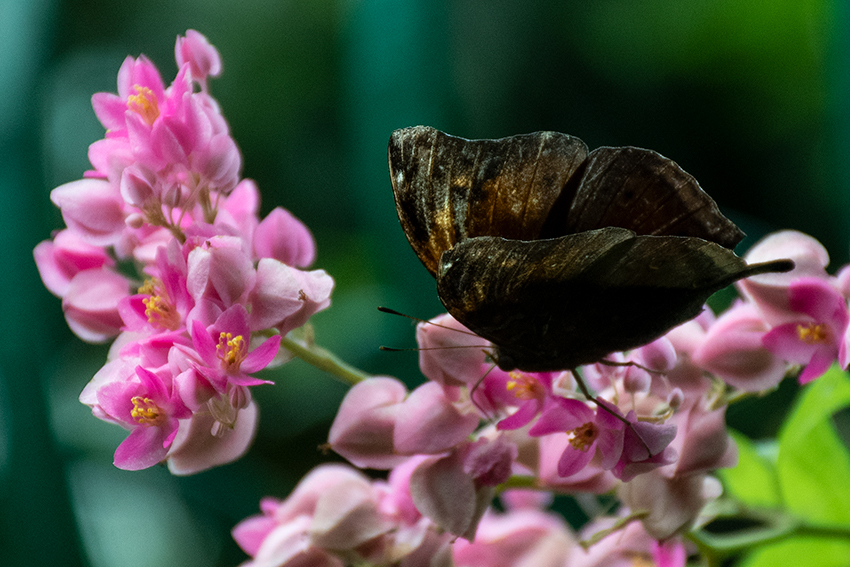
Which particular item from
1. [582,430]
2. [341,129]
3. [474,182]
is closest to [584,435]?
[582,430]

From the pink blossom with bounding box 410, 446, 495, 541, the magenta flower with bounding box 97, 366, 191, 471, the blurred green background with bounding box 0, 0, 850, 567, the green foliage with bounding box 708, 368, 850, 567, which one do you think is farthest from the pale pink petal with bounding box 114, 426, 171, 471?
the blurred green background with bounding box 0, 0, 850, 567

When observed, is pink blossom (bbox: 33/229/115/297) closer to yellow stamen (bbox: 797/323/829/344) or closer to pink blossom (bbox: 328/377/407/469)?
pink blossom (bbox: 328/377/407/469)

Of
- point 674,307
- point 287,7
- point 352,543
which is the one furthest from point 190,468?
point 287,7

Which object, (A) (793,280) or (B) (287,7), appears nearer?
(A) (793,280)

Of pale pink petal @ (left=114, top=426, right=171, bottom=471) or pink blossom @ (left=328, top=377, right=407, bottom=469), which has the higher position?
pale pink petal @ (left=114, top=426, right=171, bottom=471)

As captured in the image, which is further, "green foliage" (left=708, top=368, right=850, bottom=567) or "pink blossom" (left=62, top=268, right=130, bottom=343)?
"green foliage" (left=708, top=368, right=850, bottom=567)

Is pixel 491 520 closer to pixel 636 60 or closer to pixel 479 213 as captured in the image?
pixel 479 213

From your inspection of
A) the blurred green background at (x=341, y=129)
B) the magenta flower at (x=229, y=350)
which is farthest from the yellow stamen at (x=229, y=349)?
the blurred green background at (x=341, y=129)

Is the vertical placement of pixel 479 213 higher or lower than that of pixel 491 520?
higher
